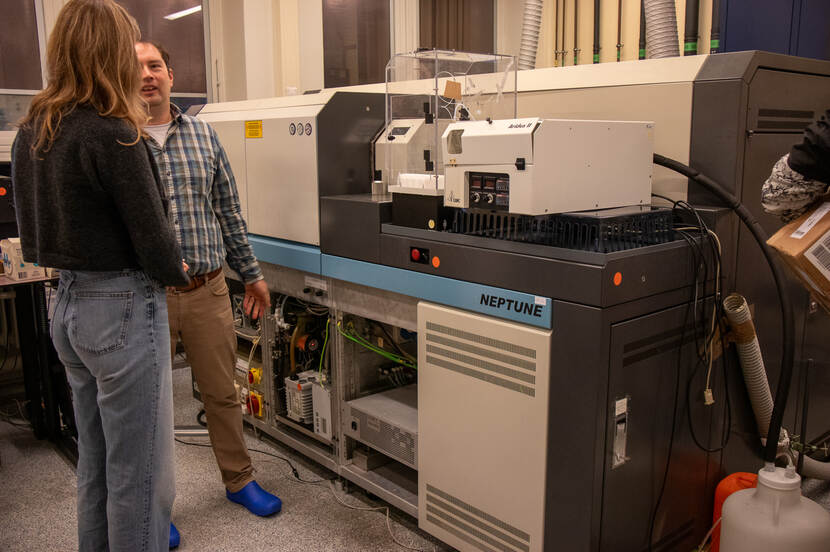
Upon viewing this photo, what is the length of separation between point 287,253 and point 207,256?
486 millimetres

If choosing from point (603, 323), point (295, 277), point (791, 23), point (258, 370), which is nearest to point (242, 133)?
point (295, 277)

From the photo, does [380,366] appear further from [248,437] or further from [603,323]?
[603,323]

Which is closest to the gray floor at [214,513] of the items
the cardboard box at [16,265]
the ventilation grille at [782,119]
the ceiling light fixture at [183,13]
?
the cardboard box at [16,265]

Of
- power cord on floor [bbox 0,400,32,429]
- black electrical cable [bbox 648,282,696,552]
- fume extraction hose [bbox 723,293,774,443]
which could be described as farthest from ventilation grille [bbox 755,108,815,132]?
power cord on floor [bbox 0,400,32,429]

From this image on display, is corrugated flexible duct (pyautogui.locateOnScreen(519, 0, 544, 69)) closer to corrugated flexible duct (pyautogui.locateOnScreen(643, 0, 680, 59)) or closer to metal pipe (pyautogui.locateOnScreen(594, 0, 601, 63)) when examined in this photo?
corrugated flexible duct (pyautogui.locateOnScreen(643, 0, 680, 59))

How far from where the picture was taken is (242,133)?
2.86 meters

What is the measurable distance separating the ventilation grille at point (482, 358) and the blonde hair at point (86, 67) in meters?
0.98

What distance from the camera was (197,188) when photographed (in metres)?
2.19

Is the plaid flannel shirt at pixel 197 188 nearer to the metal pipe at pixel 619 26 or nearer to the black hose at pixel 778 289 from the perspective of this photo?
the black hose at pixel 778 289

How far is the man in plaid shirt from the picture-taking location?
7.10 ft

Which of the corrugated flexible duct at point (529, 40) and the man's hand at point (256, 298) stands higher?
the corrugated flexible duct at point (529, 40)

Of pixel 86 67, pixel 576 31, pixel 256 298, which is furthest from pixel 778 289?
pixel 576 31

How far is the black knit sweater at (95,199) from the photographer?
143cm

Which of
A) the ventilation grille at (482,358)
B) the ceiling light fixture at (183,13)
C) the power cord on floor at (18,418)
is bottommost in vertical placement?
the power cord on floor at (18,418)
